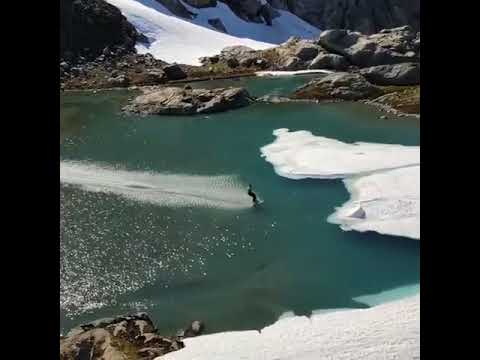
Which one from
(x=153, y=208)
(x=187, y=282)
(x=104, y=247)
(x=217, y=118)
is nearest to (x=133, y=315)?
(x=187, y=282)

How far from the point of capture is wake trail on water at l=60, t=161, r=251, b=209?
96.2ft

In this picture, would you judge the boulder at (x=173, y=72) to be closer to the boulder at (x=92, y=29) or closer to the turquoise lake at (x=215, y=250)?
the boulder at (x=92, y=29)

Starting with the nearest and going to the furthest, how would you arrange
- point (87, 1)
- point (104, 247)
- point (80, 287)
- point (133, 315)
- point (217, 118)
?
point (133, 315), point (80, 287), point (104, 247), point (217, 118), point (87, 1)

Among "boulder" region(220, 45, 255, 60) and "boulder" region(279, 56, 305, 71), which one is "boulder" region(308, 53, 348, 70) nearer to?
"boulder" region(279, 56, 305, 71)

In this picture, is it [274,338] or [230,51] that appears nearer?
[274,338]

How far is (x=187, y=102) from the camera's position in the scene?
5653cm

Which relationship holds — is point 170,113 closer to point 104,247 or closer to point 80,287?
point 104,247

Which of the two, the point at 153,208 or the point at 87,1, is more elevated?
the point at 87,1

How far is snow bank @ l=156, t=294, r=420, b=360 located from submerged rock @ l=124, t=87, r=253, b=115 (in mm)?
39847

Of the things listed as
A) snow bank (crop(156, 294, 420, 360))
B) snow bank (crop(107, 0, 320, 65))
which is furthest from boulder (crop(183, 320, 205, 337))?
snow bank (crop(107, 0, 320, 65))

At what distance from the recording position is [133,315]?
1791 cm

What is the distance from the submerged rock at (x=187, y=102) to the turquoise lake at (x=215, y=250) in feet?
50.8

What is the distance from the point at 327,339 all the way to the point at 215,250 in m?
8.06
